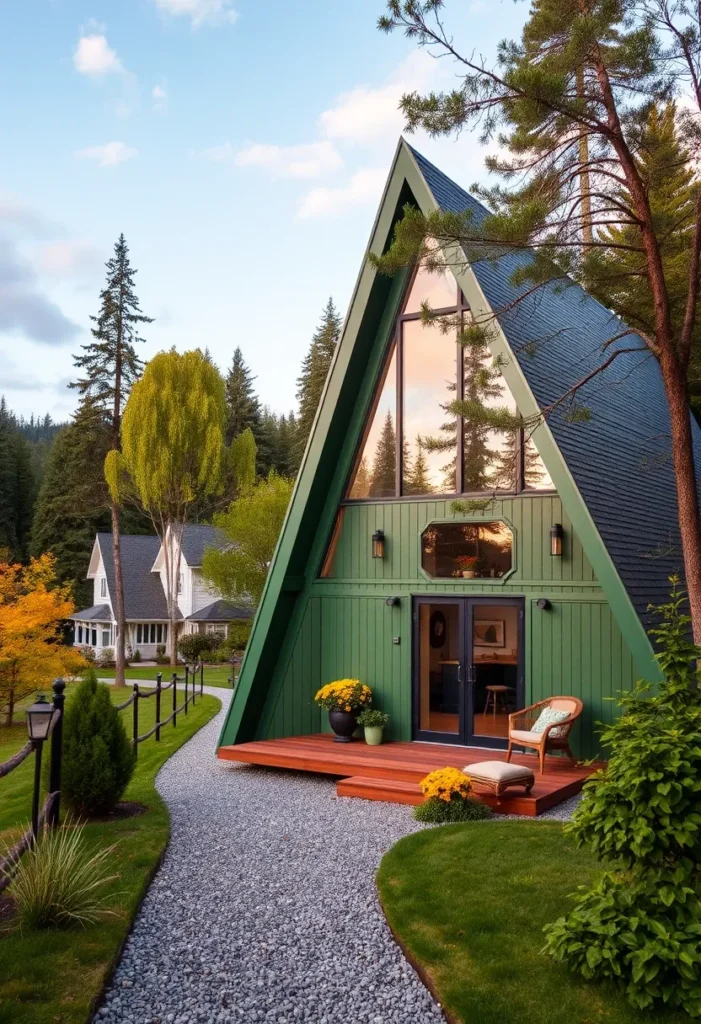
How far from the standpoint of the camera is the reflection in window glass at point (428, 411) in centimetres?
998

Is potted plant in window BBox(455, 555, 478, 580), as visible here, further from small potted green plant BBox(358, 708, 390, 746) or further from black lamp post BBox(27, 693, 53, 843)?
black lamp post BBox(27, 693, 53, 843)

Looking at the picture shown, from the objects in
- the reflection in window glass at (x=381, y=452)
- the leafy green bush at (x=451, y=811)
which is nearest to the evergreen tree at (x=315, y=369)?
the reflection in window glass at (x=381, y=452)

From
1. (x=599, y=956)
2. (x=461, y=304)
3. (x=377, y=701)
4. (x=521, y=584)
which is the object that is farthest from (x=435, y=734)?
(x=599, y=956)

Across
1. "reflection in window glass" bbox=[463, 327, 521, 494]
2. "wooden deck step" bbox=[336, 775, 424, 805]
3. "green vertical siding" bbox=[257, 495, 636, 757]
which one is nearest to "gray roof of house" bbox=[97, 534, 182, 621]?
"green vertical siding" bbox=[257, 495, 636, 757]

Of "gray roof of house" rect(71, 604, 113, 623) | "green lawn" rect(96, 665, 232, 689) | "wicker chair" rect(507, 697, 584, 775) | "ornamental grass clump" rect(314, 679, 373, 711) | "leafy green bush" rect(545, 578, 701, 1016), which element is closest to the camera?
"leafy green bush" rect(545, 578, 701, 1016)

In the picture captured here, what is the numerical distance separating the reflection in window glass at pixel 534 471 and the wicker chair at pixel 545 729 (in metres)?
2.48

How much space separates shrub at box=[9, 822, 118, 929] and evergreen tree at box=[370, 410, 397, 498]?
20.8 ft

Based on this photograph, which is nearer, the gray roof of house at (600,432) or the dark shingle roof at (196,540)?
the gray roof of house at (600,432)

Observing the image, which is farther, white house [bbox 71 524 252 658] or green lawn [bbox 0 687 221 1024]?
white house [bbox 71 524 252 658]

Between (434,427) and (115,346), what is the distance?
24119mm

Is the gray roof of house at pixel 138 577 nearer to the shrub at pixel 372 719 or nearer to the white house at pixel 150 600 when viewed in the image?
the white house at pixel 150 600

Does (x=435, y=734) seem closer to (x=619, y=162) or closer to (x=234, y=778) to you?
(x=234, y=778)

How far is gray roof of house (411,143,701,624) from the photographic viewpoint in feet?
27.6

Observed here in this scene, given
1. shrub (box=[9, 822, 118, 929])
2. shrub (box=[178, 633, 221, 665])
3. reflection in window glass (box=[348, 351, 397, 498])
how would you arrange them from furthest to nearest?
shrub (box=[178, 633, 221, 665]) → reflection in window glass (box=[348, 351, 397, 498]) → shrub (box=[9, 822, 118, 929])
